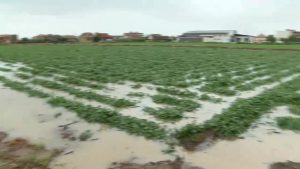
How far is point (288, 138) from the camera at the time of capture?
6.90 meters

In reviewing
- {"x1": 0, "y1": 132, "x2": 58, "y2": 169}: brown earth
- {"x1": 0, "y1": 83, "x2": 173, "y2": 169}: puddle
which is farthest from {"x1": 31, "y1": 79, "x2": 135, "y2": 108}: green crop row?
{"x1": 0, "y1": 132, "x2": 58, "y2": 169}: brown earth

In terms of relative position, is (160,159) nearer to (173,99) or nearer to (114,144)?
(114,144)

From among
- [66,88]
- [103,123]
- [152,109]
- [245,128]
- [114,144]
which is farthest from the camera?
[66,88]

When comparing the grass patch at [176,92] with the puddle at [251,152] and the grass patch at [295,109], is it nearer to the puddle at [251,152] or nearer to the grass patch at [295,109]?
the grass patch at [295,109]

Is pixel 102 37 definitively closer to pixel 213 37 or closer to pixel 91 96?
pixel 213 37

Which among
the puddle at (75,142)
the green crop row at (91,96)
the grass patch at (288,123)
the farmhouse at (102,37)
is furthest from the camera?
the farmhouse at (102,37)

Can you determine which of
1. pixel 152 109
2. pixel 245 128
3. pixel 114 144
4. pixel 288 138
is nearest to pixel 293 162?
pixel 288 138

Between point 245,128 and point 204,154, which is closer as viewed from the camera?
point 204,154

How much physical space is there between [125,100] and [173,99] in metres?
1.53

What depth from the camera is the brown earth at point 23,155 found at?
5523 millimetres

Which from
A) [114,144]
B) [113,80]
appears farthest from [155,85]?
[114,144]

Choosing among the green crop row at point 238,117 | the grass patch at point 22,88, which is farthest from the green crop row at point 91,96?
the green crop row at point 238,117

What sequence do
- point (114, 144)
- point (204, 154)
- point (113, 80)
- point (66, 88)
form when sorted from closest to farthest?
1. point (204, 154)
2. point (114, 144)
3. point (66, 88)
4. point (113, 80)

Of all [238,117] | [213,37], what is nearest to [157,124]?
[238,117]
